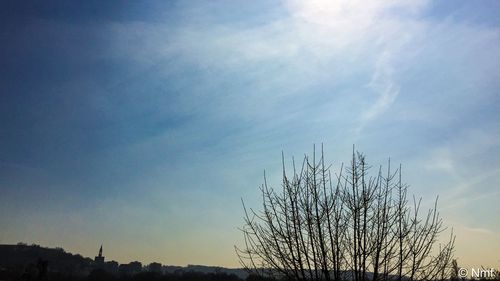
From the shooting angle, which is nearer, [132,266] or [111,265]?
[132,266]

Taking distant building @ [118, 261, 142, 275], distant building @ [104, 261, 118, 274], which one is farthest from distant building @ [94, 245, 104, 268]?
distant building @ [118, 261, 142, 275]

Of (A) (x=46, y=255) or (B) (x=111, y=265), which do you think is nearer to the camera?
(A) (x=46, y=255)

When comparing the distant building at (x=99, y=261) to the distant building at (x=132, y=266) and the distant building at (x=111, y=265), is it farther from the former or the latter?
the distant building at (x=132, y=266)

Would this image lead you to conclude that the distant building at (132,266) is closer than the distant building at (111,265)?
Yes

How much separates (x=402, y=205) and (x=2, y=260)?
156 metres

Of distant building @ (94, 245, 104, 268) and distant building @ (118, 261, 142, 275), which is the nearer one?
distant building @ (118, 261, 142, 275)

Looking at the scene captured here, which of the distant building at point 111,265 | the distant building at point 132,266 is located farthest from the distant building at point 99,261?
the distant building at point 132,266

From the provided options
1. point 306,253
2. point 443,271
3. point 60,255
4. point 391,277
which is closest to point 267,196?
point 306,253

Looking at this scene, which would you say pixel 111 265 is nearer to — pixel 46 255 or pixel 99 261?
pixel 99 261

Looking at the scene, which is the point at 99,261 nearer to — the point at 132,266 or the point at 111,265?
the point at 111,265

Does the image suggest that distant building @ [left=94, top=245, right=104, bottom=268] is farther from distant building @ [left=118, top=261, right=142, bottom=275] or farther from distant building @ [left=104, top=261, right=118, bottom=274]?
distant building @ [left=118, top=261, right=142, bottom=275]

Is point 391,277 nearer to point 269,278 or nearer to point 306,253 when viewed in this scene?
point 306,253

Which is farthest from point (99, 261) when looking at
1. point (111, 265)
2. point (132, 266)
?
point (132, 266)

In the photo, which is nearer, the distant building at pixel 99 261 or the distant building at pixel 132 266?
the distant building at pixel 132 266
